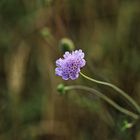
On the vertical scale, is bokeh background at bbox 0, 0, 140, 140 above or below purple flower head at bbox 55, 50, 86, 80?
above

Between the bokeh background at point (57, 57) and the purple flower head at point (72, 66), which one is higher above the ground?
the bokeh background at point (57, 57)

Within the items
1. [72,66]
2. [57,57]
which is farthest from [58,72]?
[57,57]

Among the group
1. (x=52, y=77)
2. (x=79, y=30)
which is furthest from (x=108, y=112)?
(x=79, y=30)

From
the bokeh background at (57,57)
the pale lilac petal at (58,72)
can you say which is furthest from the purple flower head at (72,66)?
the bokeh background at (57,57)

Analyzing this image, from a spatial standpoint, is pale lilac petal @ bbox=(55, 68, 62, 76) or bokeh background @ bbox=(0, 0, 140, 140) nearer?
pale lilac petal @ bbox=(55, 68, 62, 76)

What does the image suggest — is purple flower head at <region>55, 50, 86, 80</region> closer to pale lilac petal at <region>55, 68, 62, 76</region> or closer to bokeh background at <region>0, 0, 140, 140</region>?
pale lilac petal at <region>55, 68, 62, 76</region>

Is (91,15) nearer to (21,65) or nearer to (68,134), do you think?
(21,65)

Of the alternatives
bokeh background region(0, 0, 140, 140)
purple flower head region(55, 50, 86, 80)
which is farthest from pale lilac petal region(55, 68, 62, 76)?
bokeh background region(0, 0, 140, 140)

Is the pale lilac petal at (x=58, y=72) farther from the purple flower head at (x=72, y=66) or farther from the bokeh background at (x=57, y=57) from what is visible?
the bokeh background at (x=57, y=57)

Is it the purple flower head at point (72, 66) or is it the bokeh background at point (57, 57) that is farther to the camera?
the bokeh background at point (57, 57)
